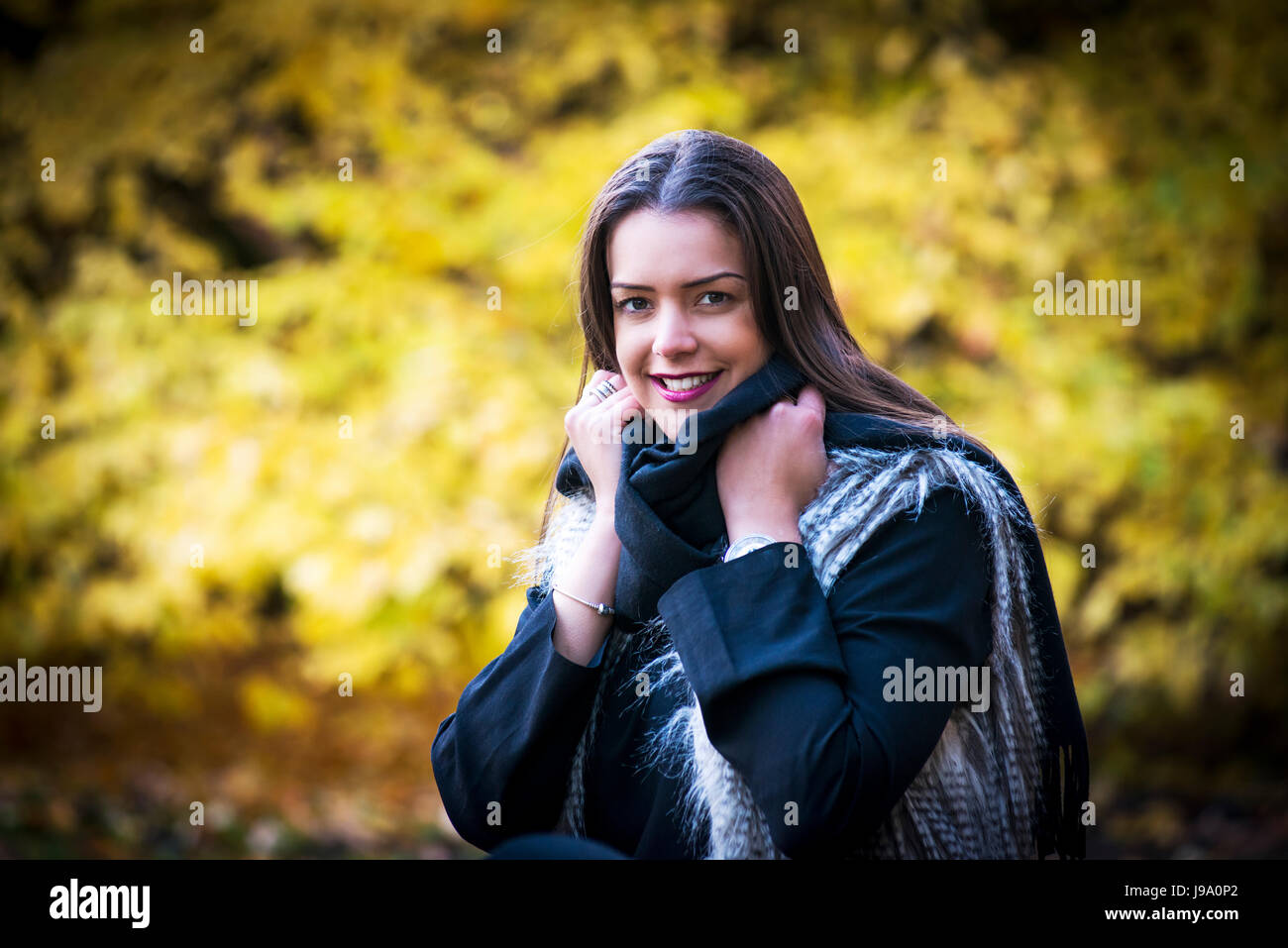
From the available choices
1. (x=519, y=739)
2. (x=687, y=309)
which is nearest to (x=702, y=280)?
(x=687, y=309)

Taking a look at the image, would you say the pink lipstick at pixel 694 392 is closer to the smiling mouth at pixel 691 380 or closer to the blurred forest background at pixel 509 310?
the smiling mouth at pixel 691 380

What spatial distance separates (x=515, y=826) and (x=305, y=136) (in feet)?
12.8

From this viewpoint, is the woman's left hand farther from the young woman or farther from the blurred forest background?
the blurred forest background

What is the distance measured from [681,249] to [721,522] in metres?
0.39

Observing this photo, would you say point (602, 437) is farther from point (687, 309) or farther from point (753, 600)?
point (753, 600)

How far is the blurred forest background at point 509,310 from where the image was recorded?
4.13 meters

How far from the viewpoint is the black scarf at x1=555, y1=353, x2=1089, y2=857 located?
1.52 meters

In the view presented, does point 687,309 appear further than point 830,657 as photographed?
Yes

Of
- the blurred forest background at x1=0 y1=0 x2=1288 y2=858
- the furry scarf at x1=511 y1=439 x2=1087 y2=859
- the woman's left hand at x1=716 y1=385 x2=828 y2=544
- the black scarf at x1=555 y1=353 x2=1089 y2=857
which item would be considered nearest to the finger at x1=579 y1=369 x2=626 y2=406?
the black scarf at x1=555 y1=353 x2=1089 y2=857

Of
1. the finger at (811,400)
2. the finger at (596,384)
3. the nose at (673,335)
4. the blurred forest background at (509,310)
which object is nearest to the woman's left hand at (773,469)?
the finger at (811,400)

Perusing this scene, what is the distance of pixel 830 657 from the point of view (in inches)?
52.8

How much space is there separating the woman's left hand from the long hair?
9 centimetres
